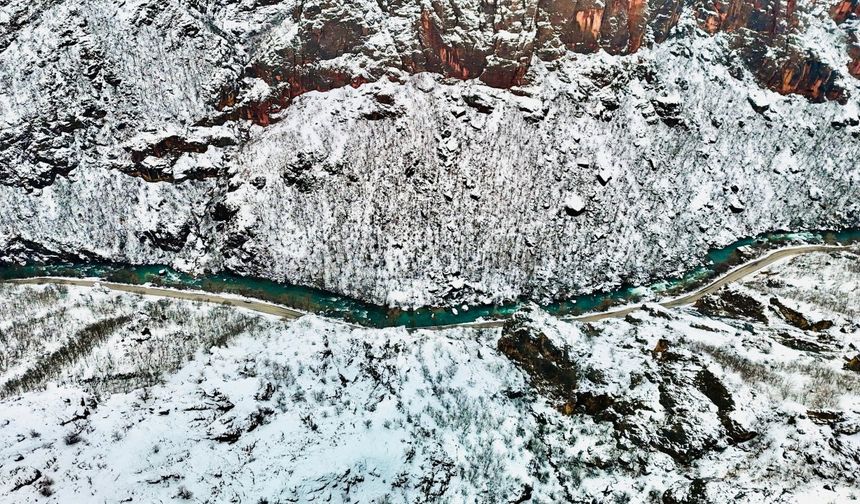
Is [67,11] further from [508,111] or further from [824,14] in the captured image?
[824,14]

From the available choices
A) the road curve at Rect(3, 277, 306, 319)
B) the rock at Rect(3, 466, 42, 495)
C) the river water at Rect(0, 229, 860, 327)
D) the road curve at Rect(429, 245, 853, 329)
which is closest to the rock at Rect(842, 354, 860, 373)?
the road curve at Rect(429, 245, 853, 329)

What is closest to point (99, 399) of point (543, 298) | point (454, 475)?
point (454, 475)

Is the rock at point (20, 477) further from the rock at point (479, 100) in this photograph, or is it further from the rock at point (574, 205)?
the rock at point (479, 100)

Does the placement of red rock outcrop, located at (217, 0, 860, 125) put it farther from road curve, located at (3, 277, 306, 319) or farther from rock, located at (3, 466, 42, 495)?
rock, located at (3, 466, 42, 495)

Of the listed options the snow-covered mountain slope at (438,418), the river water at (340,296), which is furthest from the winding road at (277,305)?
the snow-covered mountain slope at (438,418)

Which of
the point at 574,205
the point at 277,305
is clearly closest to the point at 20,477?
the point at 277,305

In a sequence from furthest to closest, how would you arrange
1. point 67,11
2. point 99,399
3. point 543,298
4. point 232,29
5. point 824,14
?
point 824,14, point 232,29, point 67,11, point 543,298, point 99,399
